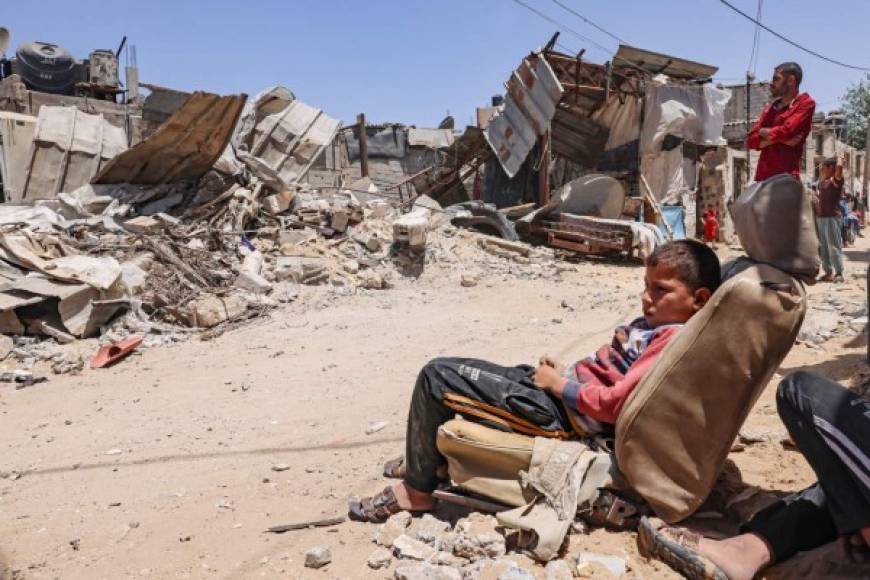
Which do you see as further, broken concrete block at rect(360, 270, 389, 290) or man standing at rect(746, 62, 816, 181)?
broken concrete block at rect(360, 270, 389, 290)

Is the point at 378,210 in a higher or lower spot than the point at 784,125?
lower

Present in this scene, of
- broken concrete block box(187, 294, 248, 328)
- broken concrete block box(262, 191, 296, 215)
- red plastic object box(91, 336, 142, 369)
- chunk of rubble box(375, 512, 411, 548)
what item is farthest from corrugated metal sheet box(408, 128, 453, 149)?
chunk of rubble box(375, 512, 411, 548)

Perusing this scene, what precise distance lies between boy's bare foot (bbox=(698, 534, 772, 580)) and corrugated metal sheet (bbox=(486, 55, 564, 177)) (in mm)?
10493

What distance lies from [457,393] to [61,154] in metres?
9.54

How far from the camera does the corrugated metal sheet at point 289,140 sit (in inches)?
423

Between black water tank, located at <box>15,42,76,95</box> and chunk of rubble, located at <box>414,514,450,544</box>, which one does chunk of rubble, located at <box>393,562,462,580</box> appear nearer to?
chunk of rubble, located at <box>414,514,450,544</box>

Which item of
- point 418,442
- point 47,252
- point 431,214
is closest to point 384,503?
point 418,442

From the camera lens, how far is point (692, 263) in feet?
6.85

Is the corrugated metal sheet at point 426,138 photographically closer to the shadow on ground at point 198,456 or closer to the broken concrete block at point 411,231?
the broken concrete block at point 411,231

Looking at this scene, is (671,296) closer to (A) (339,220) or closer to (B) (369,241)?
(B) (369,241)

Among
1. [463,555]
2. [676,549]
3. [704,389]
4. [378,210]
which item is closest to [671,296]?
[704,389]

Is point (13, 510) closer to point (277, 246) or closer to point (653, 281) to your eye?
point (653, 281)

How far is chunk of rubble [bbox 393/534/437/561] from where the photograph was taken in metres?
2.06

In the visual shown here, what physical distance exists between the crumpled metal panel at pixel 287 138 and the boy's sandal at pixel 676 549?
31.3ft
